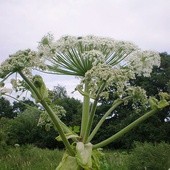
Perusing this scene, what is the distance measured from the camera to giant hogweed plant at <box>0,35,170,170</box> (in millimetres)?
2502

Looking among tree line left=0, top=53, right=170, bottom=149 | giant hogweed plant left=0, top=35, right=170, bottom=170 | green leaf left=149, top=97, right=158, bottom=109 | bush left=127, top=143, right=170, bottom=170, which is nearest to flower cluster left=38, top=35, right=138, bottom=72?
giant hogweed plant left=0, top=35, right=170, bottom=170

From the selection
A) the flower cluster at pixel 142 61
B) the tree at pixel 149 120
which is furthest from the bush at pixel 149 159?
the tree at pixel 149 120

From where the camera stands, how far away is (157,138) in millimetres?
44938

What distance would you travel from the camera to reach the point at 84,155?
102 inches

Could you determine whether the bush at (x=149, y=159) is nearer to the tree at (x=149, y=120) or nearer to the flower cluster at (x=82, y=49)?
the flower cluster at (x=82, y=49)

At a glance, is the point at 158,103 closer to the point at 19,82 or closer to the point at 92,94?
the point at 92,94

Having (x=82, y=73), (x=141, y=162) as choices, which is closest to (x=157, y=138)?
(x=141, y=162)

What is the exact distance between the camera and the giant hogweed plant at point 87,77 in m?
2.50

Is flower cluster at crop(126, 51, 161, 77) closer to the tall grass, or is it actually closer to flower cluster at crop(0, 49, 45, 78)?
flower cluster at crop(0, 49, 45, 78)

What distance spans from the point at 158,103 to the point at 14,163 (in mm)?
10952

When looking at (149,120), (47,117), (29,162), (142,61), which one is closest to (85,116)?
(47,117)

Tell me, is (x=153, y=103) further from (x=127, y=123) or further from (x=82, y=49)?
(x=127, y=123)

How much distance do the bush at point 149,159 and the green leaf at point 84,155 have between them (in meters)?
10.1

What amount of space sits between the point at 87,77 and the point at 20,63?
0.38 meters
